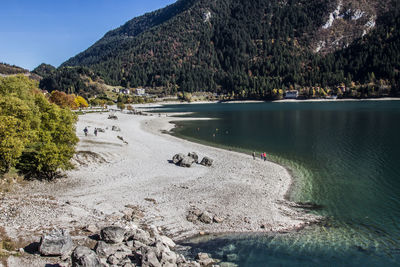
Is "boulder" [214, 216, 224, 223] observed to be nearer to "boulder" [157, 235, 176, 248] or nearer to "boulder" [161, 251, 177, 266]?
"boulder" [157, 235, 176, 248]

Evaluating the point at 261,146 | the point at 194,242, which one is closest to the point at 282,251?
the point at 194,242

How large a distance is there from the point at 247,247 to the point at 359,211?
1386 centimetres

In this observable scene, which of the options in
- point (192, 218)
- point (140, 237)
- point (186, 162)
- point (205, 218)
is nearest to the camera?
point (140, 237)

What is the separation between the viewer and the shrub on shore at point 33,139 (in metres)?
28.8

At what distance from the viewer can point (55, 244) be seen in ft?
56.0

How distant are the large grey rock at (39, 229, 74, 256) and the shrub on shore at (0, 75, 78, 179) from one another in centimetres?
1564

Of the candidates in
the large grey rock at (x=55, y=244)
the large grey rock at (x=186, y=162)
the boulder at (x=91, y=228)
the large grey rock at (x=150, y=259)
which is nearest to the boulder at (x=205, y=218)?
the large grey rock at (x=150, y=259)

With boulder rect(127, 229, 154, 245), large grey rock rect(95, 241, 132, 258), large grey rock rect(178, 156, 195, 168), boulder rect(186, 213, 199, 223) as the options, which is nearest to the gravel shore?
boulder rect(186, 213, 199, 223)

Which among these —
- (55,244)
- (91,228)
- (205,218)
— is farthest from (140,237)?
(205,218)

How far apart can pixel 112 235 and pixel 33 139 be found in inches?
854

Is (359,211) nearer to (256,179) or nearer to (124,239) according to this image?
(256,179)

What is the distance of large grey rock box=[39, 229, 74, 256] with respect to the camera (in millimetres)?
16809

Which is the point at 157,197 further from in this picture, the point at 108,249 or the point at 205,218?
the point at 108,249

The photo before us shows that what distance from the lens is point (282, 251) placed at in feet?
66.5
